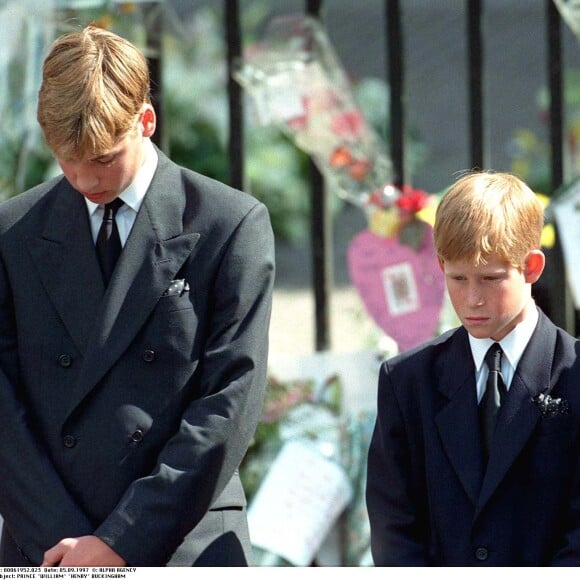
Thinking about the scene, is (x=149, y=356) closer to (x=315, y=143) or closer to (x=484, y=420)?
(x=484, y=420)

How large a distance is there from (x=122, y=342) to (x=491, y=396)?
0.67m

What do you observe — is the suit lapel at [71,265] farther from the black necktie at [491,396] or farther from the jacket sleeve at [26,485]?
the black necktie at [491,396]

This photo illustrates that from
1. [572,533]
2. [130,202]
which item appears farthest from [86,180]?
[572,533]

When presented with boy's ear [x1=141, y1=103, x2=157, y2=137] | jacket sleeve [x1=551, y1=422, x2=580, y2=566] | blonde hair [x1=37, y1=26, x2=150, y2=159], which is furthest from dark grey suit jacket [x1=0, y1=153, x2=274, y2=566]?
jacket sleeve [x1=551, y1=422, x2=580, y2=566]

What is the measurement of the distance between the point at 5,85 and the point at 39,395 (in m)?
1.90

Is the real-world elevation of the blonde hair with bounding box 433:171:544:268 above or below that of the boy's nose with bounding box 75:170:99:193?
below

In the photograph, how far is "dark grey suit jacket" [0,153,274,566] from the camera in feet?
7.79

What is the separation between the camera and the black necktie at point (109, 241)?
8.20 ft

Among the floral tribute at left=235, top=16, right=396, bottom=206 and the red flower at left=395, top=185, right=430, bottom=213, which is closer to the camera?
the red flower at left=395, top=185, right=430, bottom=213

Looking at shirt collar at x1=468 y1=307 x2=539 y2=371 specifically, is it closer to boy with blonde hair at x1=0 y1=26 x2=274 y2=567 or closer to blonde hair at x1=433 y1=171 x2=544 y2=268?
blonde hair at x1=433 y1=171 x2=544 y2=268

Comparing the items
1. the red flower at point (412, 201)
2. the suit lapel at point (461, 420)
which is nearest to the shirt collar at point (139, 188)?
the suit lapel at point (461, 420)

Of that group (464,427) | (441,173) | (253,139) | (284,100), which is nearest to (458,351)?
(464,427)

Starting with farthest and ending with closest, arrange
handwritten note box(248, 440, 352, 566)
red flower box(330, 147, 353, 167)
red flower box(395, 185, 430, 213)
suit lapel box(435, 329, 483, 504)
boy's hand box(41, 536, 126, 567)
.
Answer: red flower box(330, 147, 353, 167), red flower box(395, 185, 430, 213), handwritten note box(248, 440, 352, 566), suit lapel box(435, 329, 483, 504), boy's hand box(41, 536, 126, 567)

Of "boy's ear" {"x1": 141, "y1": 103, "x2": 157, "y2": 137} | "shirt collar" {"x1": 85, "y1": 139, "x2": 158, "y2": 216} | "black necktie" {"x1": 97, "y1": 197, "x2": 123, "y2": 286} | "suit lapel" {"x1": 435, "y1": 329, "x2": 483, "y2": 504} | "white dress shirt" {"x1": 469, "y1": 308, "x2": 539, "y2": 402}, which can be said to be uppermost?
"boy's ear" {"x1": 141, "y1": 103, "x2": 157, "y2": 137}
